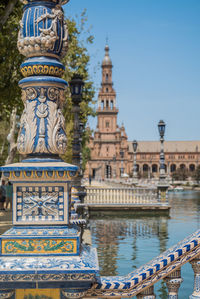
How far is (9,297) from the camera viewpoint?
3.27 m

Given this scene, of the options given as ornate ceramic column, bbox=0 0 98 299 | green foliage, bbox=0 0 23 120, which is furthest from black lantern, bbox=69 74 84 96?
ornate ceramic column, bbox=0 0 98 299

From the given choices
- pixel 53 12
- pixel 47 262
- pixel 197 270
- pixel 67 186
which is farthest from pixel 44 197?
pixel 53 12

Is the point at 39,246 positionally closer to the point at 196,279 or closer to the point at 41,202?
the point at 41,202

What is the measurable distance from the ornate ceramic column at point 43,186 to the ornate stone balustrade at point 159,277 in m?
0.21

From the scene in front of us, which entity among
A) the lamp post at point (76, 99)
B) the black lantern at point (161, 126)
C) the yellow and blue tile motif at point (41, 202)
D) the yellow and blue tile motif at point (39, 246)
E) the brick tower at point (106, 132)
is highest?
the brick tower at point (106, 132)

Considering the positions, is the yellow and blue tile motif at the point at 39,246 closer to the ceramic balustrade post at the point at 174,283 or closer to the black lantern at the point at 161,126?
the ceramic balustrade post at the point at 174,283

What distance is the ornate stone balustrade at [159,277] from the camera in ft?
10.9

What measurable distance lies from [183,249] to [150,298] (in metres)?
0.51

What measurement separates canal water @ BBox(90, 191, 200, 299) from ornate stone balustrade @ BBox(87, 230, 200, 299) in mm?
4879

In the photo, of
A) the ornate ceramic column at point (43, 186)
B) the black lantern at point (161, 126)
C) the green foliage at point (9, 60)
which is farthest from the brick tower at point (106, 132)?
the ornate ceramic column at point (43, 186)

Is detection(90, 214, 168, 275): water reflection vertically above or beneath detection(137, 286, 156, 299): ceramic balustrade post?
beneath

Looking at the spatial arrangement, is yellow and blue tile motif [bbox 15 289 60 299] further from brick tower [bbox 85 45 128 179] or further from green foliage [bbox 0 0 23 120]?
brick tower [bbox 85 45 128 179]

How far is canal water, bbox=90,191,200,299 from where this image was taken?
A: 33.3ft

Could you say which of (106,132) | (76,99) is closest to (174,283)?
(76,99)
